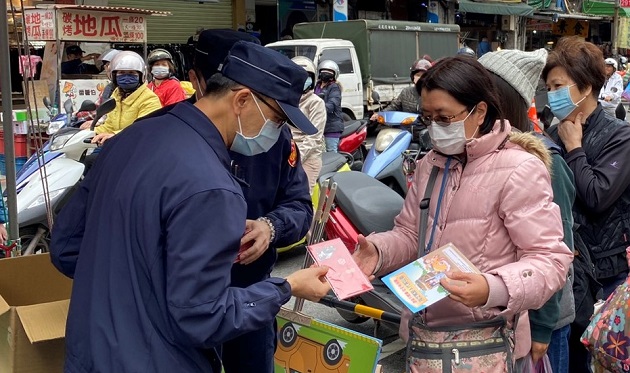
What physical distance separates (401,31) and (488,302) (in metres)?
14.1

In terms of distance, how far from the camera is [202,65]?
2.23 m

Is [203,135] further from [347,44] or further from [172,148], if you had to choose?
[347,44]

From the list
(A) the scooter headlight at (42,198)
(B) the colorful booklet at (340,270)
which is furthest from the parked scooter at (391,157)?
(B) the colorful booklet at (340,270)

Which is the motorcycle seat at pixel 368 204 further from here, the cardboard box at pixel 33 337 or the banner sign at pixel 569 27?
the banner sign at pixel 569 27

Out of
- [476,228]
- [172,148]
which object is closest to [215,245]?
[172,148]

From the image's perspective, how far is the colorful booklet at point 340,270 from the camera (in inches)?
81.4

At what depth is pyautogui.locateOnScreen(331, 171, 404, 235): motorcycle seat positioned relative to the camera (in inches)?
155

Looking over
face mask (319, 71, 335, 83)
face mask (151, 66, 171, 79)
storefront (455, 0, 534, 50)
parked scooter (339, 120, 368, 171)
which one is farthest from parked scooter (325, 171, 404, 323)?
storefront (455, 0, 534, 50)

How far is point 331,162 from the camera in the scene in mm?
6242

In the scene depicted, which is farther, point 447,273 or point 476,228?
point 476,228

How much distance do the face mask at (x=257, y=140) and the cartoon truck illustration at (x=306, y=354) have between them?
32.3 inches

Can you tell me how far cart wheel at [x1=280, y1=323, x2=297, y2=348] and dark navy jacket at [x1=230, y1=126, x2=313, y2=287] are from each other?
205 millimetres

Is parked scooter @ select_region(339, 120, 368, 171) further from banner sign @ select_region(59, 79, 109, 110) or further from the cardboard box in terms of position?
the cardboard box

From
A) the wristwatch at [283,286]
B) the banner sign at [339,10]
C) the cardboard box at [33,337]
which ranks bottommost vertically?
the cardboard box at [33,337]
